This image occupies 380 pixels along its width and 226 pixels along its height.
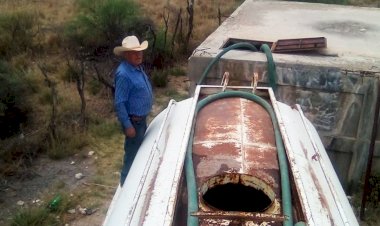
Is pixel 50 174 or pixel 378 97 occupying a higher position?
pixel 378 97

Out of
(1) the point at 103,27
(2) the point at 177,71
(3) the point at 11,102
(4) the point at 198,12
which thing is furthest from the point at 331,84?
(4) the point at 198,12

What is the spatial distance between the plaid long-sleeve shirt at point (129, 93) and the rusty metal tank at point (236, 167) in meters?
0.91

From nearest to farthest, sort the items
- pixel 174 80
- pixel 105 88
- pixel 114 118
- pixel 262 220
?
pixel 262 220 → pixel 114 118 → pixel 105 88 → pixel 174 80

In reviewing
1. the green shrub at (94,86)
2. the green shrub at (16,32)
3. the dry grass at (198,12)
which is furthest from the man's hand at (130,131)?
the dry grass at (198,12)

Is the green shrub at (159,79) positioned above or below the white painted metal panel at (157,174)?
below

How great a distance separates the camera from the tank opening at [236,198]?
3.05 m

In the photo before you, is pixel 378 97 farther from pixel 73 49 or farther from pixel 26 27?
pixel 26 27

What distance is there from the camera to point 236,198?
315 centimetres

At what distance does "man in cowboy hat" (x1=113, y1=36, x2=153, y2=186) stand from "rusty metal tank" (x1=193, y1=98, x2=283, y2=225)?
2.99 feet

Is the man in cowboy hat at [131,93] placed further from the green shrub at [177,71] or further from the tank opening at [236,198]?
the green shrub at [177,71]

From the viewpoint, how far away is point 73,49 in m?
10.4

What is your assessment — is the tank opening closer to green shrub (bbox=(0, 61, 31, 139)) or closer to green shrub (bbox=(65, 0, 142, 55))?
green shrub (bbox=(0, 61, 31, 139))

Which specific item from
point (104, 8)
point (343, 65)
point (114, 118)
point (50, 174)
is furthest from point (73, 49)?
point (343, 65)

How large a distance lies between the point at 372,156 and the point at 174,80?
470cm
